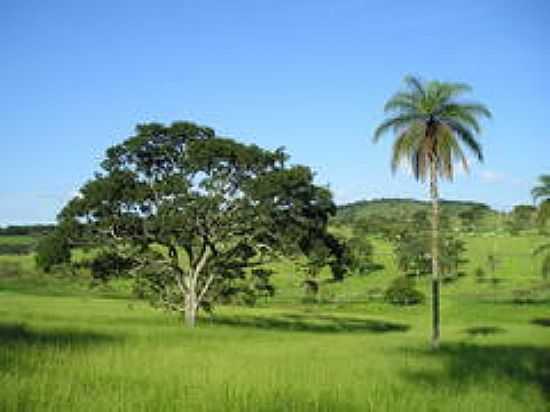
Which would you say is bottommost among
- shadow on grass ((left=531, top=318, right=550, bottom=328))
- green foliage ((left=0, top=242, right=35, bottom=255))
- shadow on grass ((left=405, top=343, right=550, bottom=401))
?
shadow on grass ((left=531, top=318, right=550, bottom=328))

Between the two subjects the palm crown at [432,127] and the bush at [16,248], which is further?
the bush at [16,248]

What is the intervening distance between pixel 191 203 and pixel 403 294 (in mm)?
63249

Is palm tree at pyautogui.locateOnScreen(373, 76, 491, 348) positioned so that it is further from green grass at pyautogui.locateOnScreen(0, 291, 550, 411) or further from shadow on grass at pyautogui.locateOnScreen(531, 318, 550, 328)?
shadow on grass at pyautogui.locateOnScreen(531, 318, 550, 328)

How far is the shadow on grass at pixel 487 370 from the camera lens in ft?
64.4

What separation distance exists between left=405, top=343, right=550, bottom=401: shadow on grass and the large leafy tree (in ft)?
48.7

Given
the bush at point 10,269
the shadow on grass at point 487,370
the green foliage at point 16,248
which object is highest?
the green foliage at point 16,248

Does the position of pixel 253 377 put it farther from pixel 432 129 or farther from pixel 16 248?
pixel 16 248

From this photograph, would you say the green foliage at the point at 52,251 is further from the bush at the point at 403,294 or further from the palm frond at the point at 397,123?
the bush at the point at 403,294

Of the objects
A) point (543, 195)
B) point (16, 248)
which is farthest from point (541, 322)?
point (16, 248)

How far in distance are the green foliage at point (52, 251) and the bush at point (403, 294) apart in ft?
208

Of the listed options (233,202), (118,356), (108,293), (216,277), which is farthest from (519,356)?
(108,293)

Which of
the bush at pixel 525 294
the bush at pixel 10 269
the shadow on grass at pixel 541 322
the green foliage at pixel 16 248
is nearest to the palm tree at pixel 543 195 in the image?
the shadow on grass at pixel 541 322

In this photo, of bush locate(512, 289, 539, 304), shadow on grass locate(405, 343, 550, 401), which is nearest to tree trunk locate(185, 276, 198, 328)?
shadow on grass locate(405, 343, 550, 401)

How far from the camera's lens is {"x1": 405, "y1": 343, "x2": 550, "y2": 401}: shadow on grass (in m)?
19.6
